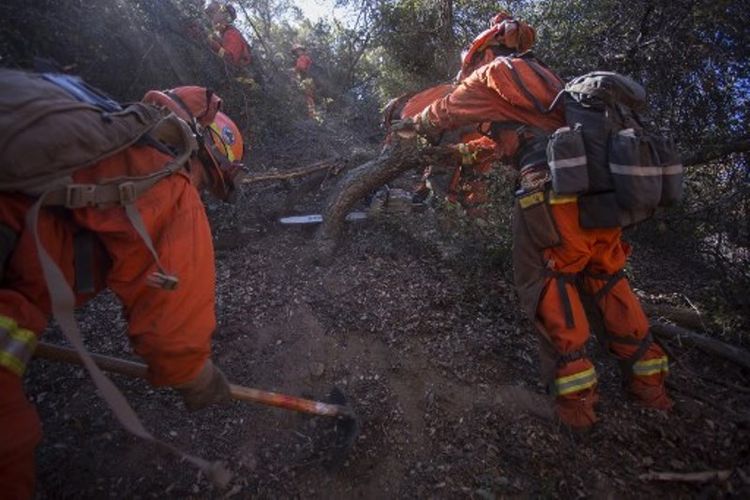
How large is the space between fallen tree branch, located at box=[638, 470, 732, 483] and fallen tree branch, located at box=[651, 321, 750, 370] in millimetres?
941

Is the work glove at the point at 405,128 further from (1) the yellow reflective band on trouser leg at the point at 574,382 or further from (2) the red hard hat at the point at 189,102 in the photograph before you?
(1) the yellow reflective band on trouser leg at the point at 574,382

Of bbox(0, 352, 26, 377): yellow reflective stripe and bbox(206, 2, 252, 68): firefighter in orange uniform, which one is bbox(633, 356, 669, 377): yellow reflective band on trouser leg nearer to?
bbox(0, 352, 26, 377): yellow reflective stripe

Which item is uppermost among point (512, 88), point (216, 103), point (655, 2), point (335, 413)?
point (655, 2)

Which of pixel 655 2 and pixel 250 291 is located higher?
pixel 655 2

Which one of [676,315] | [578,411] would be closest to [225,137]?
[578,411]

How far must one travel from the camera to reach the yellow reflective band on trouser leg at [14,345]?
4.25ft

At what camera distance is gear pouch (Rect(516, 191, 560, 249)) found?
250 cm

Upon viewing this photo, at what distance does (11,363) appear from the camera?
4.29ft

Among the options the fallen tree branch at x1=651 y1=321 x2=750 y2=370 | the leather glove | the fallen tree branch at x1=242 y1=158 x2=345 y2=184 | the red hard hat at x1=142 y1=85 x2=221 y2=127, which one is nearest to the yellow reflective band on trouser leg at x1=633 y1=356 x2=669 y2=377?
the fallen tree branch at x1=651 y1=321 x2=750 y2=370

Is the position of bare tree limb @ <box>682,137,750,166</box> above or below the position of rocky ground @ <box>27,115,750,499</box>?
above

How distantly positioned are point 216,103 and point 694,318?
3.48 meters

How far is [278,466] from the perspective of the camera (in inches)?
92.8

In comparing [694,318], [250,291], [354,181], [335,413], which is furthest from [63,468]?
[694,318]

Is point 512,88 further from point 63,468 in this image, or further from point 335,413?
point 63,468
